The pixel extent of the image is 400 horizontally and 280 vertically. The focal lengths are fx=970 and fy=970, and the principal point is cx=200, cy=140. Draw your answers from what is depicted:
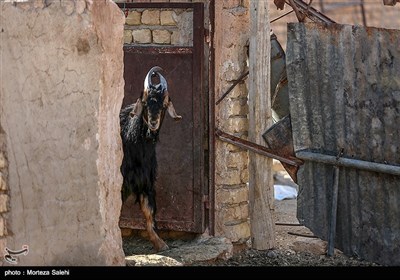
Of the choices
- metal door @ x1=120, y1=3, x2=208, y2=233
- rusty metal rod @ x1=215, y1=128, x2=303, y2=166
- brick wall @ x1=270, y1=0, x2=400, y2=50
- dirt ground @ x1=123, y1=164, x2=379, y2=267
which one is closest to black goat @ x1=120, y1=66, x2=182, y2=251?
metal door @ x1=120, y1=3, x2=208, y2=233

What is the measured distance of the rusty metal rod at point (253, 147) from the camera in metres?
7.96

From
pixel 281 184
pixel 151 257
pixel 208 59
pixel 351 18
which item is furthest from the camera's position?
pixel 351 18

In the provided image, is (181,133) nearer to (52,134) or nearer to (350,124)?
(350,124)

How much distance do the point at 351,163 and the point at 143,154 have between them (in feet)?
6.06

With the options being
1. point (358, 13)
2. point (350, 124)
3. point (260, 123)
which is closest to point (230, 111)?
point (260, 123)

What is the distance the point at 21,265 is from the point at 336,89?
292cm

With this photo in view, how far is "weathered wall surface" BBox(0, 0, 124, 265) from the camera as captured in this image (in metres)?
6.28

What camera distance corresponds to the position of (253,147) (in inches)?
321

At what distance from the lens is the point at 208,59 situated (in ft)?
27.3

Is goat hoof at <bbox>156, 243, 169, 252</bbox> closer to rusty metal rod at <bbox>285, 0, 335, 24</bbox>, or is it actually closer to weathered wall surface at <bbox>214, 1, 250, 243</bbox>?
weathered wall surface at <bbox>214, 1, 250, 243</bbox>

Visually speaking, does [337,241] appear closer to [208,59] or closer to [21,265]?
[208,59]

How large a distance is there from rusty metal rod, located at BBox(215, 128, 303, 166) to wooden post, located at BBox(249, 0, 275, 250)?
0.05m

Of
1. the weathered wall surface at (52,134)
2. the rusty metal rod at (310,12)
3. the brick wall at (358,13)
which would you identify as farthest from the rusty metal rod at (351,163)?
the brick wall at (358,13)

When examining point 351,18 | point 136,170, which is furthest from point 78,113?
point 351,18
